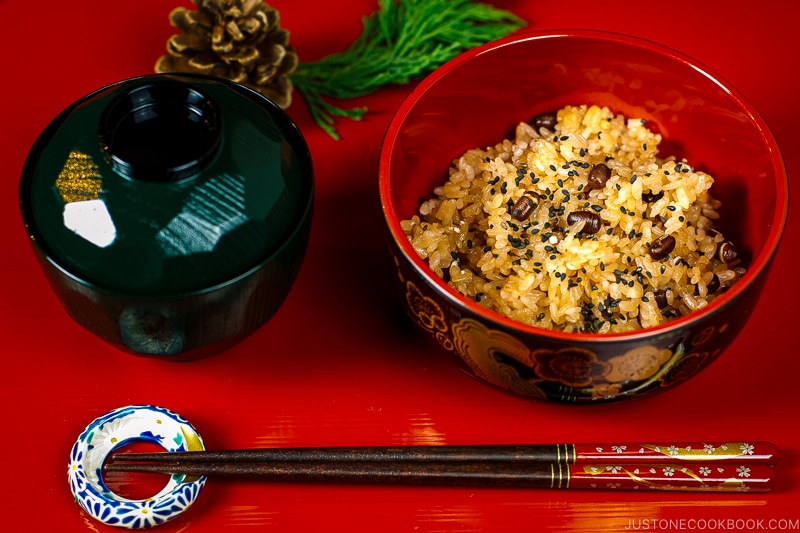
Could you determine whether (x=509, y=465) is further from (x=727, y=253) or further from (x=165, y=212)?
(x=165, y=212)

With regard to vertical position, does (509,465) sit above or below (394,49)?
below

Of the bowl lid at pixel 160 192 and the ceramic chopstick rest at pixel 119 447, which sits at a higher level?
the bowl lid at pixel 160 192

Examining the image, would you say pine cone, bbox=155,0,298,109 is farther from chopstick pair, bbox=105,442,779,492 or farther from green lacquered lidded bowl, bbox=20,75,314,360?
chopstick pair, bbox=105,442,779,492

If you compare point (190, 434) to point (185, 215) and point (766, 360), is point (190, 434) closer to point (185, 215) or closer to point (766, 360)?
point (185, 215)

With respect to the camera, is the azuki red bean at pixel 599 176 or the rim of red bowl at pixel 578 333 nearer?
the rim of red bowl at pixel 578 333

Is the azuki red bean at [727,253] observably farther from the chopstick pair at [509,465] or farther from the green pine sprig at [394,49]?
the green pine sprig at [394,49]

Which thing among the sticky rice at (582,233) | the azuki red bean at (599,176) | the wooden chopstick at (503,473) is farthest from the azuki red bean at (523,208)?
the wooden chopstick at (503,473)

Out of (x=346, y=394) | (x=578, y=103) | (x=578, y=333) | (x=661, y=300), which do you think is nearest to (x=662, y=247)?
(x=661, y=300)
